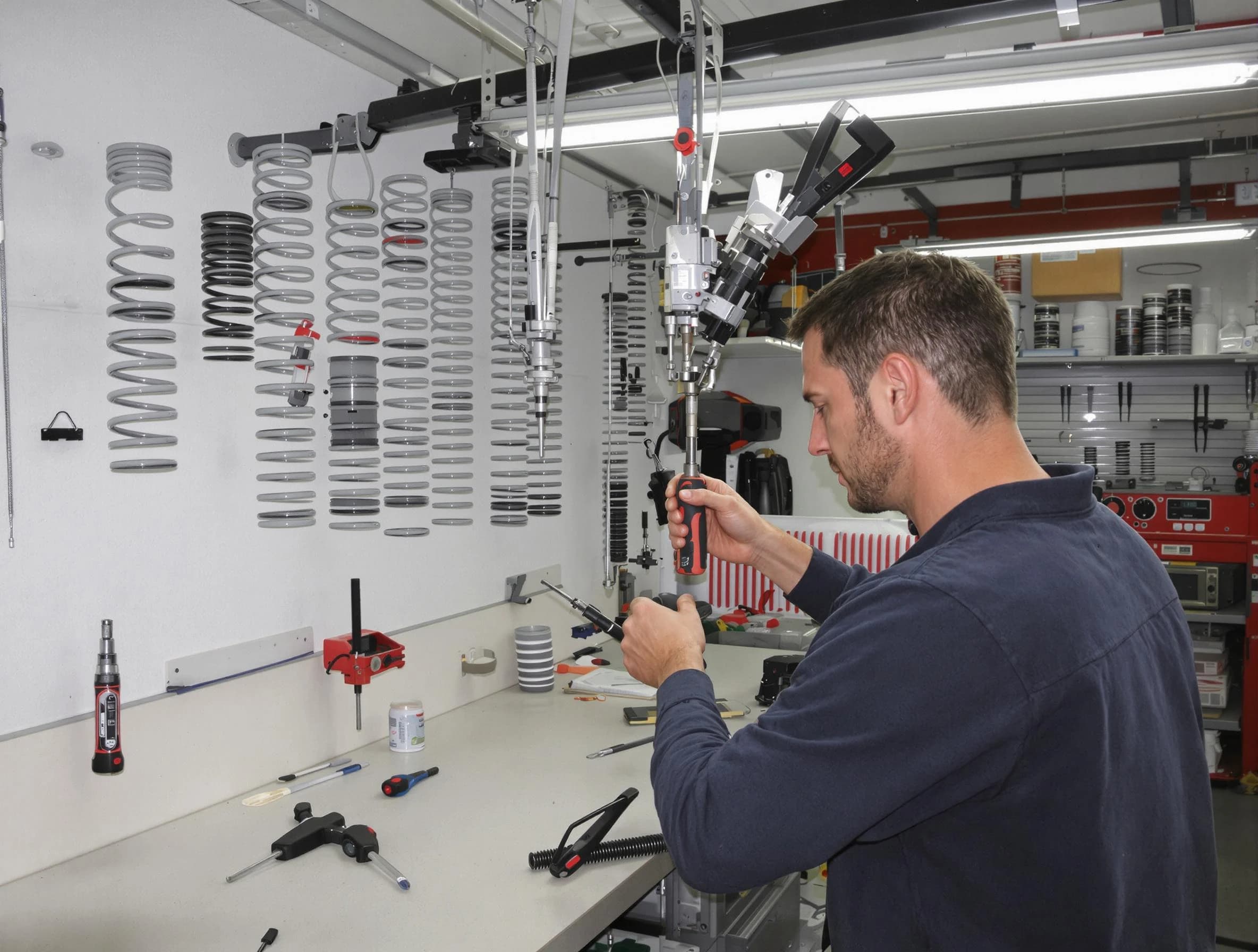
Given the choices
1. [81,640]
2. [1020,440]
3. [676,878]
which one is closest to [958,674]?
[1020,440]

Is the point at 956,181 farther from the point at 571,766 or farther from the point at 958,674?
the point at 958,674

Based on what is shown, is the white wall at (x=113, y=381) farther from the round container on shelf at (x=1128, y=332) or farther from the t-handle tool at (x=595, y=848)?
the round container on shelf at (x=1128, y=332)

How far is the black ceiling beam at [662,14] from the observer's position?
1723mm

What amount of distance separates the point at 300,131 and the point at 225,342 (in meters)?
0.62

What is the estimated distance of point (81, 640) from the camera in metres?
1.94

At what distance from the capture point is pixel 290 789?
224 cm

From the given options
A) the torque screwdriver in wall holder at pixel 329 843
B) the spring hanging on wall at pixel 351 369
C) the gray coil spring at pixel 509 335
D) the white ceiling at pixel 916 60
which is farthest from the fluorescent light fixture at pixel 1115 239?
the torque screwdriver in wall holder at pixel 329 843

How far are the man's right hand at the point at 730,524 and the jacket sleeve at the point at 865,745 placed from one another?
746 millimetres

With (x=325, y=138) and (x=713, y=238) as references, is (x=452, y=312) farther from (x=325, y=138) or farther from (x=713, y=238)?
(x=713, y=238)

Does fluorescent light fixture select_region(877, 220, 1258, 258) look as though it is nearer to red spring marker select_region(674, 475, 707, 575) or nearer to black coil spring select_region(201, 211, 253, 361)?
red spring marker select_region(674, 475, 707, 575)

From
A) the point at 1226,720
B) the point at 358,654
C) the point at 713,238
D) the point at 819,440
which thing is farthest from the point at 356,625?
the point at 1226,720

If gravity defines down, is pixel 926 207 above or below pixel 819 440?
above

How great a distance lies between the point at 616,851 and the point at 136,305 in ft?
4.77

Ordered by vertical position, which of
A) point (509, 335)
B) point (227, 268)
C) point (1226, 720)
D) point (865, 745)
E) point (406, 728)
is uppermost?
point (227, 268)
